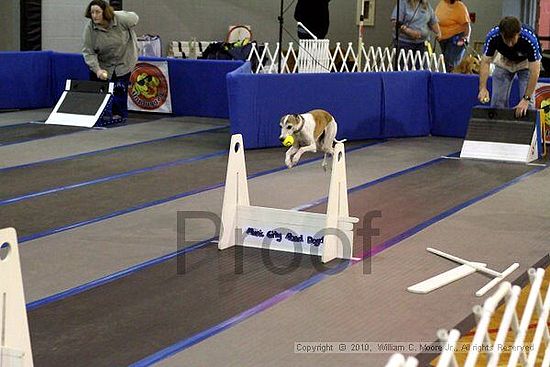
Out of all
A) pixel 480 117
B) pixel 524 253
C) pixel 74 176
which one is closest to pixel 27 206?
pixel 74 176

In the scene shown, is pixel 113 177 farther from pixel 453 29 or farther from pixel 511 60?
pixel 453 29

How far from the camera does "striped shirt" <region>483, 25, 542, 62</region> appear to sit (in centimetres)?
970

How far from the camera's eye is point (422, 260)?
6.14m

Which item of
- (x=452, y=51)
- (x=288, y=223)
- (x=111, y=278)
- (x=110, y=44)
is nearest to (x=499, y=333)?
(x=111, y=278)

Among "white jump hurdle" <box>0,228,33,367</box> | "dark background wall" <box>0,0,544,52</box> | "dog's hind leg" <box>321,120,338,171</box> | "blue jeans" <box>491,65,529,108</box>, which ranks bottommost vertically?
"white jump hurdle" <box>0,228,33,367</box>

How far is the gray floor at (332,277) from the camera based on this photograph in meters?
4.64

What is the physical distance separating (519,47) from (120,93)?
4.71 metres

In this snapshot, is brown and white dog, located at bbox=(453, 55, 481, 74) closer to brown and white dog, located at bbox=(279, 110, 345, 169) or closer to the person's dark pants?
the person's dark pants

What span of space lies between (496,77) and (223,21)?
29.2 ft

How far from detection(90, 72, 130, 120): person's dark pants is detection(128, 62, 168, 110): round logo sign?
49 centimetres

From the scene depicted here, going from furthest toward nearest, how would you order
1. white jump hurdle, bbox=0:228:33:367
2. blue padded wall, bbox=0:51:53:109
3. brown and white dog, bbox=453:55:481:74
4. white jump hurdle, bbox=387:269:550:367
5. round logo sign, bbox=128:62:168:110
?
brown and white dog, bbox=453:55:481:74 → blue padded wall, bbox=0:51:53:109 → round logo sign, bbox=128:62:168:110 → white jump hurdle, bbox=0:228:33:367 → white jump hurdle, bbox=387:269:550:367

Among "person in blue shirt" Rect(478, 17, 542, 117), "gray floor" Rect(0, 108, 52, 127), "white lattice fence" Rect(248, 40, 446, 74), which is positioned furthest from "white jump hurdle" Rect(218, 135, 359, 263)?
"white lattice fence" Rect(248, 40, 446, 74)

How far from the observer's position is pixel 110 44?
11.7 meters

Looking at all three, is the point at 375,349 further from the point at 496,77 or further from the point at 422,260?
the point at 496,77
